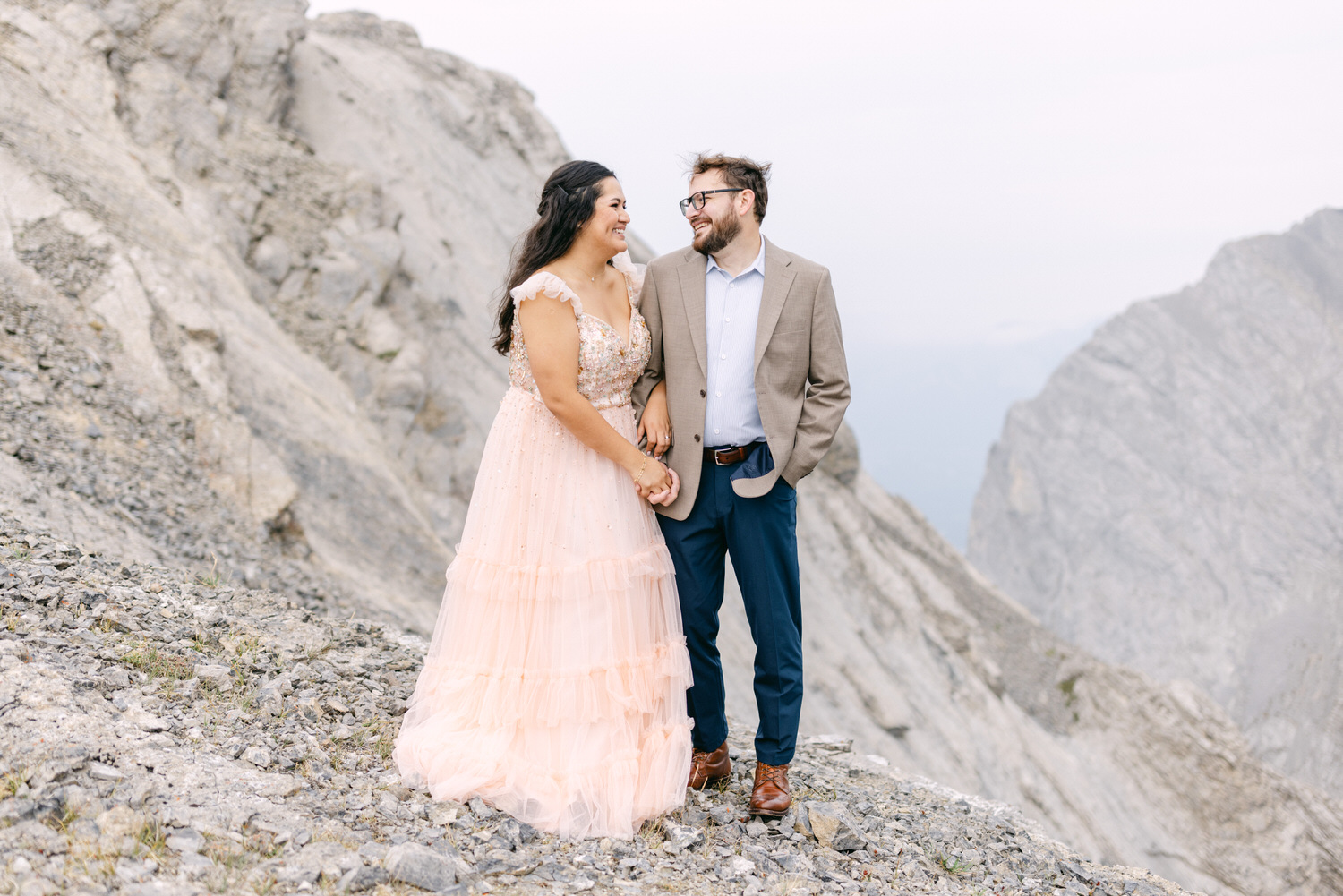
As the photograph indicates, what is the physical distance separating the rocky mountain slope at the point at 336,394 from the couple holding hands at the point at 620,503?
1.13 m

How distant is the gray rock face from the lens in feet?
176

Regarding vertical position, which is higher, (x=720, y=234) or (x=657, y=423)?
(x=720, y=234)

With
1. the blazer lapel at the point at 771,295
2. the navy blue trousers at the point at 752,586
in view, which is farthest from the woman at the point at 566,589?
the blazer lapel at the point at 771,295

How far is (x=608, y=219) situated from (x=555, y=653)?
7.12 feet

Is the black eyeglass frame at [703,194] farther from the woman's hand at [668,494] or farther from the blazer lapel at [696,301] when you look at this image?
the woman's hand at [668,494]

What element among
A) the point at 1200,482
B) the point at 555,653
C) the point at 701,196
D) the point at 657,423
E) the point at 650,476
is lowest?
the point at 1200,482

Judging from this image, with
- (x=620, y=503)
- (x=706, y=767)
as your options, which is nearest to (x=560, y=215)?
(x=620, y=503)

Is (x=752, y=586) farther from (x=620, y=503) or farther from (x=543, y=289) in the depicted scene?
(x=543, y=289)

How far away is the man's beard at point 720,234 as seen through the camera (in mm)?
4645

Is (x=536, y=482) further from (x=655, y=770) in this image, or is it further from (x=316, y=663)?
(x=316, y=663)

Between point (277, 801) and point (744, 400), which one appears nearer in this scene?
point (277, 801)

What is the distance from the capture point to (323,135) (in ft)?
53.2

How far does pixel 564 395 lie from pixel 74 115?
11.0m

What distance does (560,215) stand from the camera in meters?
4.55
